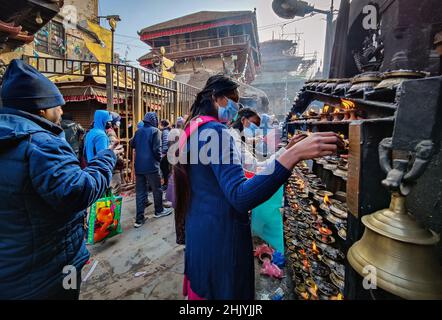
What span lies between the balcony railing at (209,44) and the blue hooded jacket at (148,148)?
63.2 feet

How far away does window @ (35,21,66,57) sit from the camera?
1516 centimetres

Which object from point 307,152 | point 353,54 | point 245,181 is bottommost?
point 245,181

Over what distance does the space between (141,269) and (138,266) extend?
12cm

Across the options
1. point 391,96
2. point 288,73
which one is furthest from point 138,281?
point 288,73

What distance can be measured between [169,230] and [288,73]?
149 ft

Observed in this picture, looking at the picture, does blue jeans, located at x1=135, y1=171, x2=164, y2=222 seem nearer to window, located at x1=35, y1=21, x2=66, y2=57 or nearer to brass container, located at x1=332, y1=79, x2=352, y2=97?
brass container, located at x1=332, y1=79, x2=352, y2=97

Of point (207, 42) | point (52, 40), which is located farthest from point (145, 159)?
point (207, 42)

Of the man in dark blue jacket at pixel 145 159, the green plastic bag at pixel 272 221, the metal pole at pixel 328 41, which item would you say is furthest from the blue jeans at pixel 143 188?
the metal pole at pixel 328 41

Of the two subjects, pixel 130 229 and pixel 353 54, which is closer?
pixel 353 54

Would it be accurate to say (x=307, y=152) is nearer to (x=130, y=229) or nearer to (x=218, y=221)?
(x=218, y=221)

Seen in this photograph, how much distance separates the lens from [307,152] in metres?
1.11

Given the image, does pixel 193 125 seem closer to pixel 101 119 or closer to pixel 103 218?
pixel 101 119

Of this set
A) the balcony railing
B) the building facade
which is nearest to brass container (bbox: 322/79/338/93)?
the building facade
